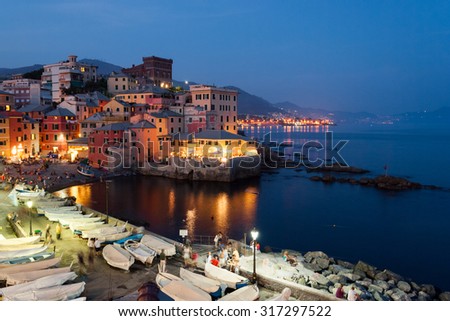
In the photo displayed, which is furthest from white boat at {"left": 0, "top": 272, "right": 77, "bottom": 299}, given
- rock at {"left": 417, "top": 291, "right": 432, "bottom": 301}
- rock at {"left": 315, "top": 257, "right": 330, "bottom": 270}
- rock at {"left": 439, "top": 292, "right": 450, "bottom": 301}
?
rock at {"left": 439, "top": 292, "right": 450, "bottom": 301}

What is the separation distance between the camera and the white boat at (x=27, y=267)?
1290cm

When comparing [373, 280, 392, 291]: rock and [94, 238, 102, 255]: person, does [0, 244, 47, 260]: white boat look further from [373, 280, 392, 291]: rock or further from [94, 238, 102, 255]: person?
[373, 280, 392, 291]: rock

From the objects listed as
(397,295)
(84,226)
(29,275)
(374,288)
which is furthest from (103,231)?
(397,295)

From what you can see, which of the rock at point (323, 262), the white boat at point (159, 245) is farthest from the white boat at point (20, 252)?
the rock at point (323, 262)

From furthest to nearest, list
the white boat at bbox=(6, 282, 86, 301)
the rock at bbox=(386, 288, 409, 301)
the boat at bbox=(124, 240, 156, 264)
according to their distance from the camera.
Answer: the rock at bbox=(386, 288, 409, 301)
the boat at bbox=(124, 240, 156, 264)
the white boat at bbox=(6, 282, 86, 301)

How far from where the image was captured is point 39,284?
472 inches

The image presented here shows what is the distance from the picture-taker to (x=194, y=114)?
186 ft

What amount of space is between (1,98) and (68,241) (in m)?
48.1

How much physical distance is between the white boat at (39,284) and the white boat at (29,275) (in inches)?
15.3

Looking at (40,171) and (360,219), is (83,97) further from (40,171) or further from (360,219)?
(360,219)

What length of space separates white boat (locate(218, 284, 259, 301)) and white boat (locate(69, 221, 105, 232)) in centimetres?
950

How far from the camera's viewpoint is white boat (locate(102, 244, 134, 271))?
1401cm
